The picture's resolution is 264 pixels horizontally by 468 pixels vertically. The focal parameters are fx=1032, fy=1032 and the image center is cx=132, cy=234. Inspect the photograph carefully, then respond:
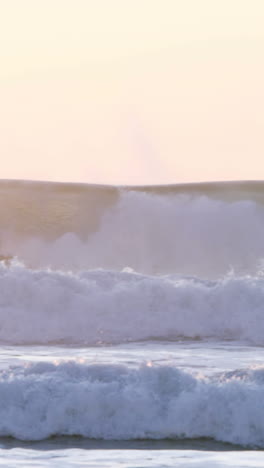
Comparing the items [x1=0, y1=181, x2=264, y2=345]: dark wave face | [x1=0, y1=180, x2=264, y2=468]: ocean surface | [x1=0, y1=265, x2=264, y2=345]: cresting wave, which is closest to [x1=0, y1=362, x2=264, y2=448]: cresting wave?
[x1=0, y1=180, x2=264, y2=468]: ocean surface

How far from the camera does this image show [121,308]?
40.7 ft

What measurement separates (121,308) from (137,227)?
7921mm

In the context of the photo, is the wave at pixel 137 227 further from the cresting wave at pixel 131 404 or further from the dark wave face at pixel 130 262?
the cresting wave at pixel 131 404

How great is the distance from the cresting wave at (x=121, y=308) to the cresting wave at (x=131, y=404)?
14.3 ft

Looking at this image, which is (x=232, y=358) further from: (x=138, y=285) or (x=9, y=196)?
(x=9, y=196)

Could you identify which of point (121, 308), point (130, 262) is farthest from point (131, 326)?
point (130, 262)

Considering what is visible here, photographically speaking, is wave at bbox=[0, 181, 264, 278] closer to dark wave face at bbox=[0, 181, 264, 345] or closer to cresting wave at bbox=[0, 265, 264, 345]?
dark wave face at bbox=[0, 181, 264, 345]

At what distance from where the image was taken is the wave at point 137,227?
62.7ft

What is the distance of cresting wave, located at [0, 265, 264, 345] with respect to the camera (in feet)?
38.1

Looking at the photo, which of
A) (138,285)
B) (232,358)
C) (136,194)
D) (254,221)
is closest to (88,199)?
(136,194)

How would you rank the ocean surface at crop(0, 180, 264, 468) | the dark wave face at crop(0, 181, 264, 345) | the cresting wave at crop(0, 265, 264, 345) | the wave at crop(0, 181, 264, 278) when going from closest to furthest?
the ocean surface at crop(0, 180, 264, 468)
the cresting wave at crop(0, 265, 264, 345)
the dark wave face at crop(0, 181, 264, 345)
the wave at crop(0, 181, 264, 278)

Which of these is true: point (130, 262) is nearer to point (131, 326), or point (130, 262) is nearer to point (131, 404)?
point (131, 326)

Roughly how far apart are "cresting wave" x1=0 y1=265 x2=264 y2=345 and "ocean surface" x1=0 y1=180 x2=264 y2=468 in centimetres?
2

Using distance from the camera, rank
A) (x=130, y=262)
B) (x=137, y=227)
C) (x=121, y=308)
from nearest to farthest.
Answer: (x=121, y=308) → (x=130, y=262) → (x=137, y=227)
